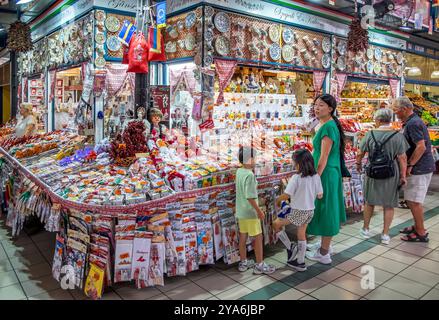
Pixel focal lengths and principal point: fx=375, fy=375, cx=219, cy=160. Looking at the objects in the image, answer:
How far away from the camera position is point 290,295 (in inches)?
132

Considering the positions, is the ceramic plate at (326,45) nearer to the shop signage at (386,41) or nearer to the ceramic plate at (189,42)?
the shop signage at (386,41)

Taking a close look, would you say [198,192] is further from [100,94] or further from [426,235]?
[100,94]

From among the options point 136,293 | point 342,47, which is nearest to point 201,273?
point 136,293

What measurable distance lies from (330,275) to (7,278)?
10.6ft

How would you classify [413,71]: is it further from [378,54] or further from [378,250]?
[378,250]

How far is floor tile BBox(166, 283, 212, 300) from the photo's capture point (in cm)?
332

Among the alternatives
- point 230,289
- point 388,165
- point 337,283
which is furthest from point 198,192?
point 388,165

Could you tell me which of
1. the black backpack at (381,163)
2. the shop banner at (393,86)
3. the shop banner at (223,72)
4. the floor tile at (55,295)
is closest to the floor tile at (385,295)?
the black backpack at (381,163)

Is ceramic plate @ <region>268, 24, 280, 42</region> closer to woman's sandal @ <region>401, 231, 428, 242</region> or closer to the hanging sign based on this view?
the hanging sign

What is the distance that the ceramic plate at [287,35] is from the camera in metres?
7.06

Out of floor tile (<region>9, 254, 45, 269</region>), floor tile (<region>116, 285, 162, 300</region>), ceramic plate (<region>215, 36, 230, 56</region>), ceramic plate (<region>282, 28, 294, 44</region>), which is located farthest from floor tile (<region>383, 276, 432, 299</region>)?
ceramic plate (<region>282, 28, 294, 44</region>)

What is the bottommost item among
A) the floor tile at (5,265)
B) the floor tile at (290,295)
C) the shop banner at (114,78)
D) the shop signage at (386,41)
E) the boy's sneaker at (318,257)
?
the floor tile at (5,265)

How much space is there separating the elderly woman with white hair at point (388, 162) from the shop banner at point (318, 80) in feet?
11.1

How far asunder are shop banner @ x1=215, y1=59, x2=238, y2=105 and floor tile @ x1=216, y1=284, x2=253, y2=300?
3.49 m
